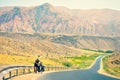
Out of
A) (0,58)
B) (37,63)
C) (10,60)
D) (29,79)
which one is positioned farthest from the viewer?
(10,60)

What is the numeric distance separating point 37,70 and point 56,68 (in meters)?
33.0

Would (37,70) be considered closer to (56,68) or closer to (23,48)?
(56,68)

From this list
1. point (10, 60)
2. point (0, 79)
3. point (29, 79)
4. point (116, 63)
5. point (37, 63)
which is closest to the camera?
point (0, 79)

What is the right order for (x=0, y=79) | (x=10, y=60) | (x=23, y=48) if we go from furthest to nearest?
(x=23, y=48) → (x=10, y=60) → (x=0, y=79)

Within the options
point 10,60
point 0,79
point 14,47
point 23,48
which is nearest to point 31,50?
point 23,48

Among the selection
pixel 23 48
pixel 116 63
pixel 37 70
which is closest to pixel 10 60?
pixel 37 70

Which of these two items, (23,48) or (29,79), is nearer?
(29,79)

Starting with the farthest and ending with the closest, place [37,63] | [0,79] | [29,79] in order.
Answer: [37,63] < [29,79] < [0,79]

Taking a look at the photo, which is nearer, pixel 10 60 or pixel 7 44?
pixel 10 60

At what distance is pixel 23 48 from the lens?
154750mm

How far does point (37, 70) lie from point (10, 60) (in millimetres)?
37793

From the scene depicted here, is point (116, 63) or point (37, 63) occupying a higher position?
point (37, 63)

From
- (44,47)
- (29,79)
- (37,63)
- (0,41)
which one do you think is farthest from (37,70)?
(44,47)

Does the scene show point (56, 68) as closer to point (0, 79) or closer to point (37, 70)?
point (37, 70)
